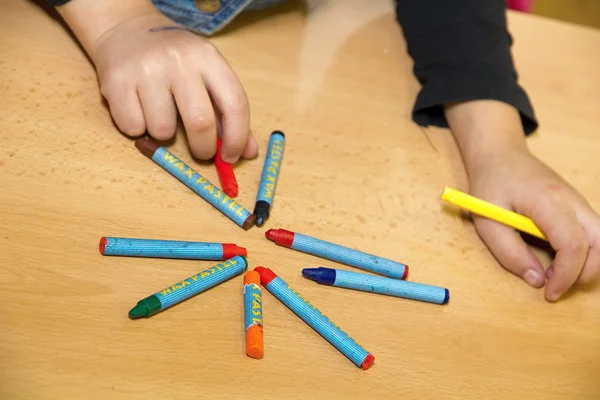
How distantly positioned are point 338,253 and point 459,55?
0.34 m

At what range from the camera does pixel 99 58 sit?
0.59 meters

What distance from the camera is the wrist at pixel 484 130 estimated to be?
660 millimetres

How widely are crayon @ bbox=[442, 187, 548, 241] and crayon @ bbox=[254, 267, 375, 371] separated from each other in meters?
0.18

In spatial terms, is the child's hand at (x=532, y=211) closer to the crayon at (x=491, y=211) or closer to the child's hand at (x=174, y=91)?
the crayon at (x=491, y=211)

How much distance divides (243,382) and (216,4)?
0.46 m

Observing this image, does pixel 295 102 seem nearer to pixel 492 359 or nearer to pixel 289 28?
pixel 289 28

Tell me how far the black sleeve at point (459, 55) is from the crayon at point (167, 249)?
0.31 meters

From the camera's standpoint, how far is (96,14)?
60 cm

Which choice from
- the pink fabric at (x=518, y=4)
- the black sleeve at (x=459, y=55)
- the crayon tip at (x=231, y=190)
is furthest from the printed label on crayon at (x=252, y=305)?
the pink fabric at (x=518, y=4)

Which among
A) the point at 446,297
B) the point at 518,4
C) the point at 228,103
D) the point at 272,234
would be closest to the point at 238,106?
the point at 228,103

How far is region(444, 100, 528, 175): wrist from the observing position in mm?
660

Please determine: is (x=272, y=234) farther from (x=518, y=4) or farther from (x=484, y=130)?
(x=518, y=4)

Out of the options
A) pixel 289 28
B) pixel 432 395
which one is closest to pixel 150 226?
pixel 432 395

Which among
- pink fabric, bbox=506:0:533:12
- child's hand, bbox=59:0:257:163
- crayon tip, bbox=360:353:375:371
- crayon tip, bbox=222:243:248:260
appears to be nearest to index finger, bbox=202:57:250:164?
child's hand, bbox=59:0:257:163
